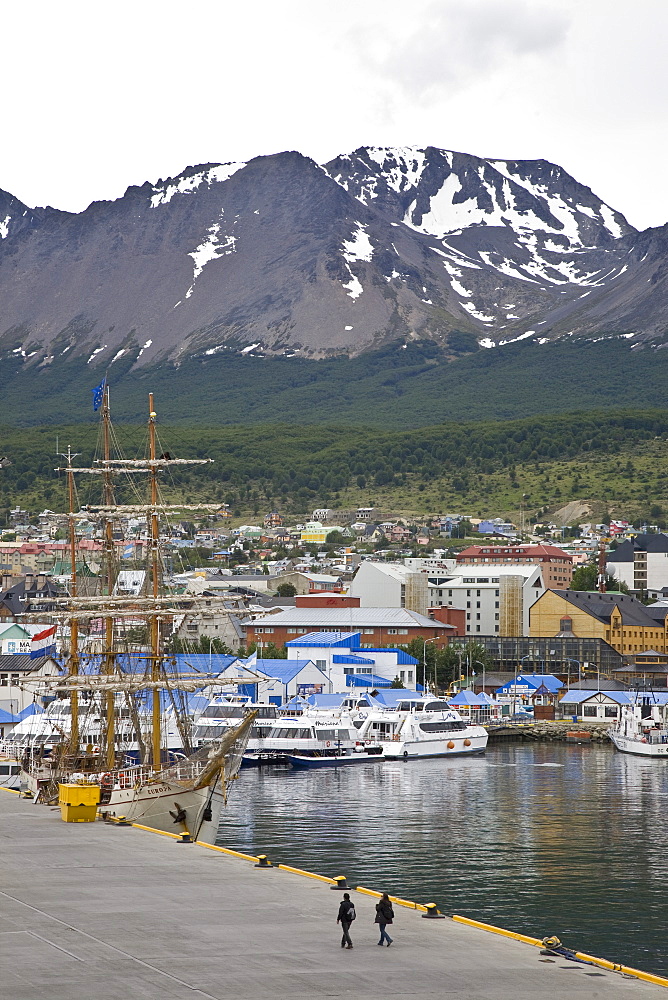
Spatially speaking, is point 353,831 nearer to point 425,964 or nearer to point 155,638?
point 155,638

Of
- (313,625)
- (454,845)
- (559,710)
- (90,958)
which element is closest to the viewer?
(90,958)

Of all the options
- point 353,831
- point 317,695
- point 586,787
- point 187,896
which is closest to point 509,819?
point 353,831

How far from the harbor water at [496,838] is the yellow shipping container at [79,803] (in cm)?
545

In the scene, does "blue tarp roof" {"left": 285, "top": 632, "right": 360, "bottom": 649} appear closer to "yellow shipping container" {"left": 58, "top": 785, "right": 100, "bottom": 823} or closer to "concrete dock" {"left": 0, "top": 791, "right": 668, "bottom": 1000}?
"yellow shipping container" {"left": 58, "top": 785, "right": 100, "bottom": 823}

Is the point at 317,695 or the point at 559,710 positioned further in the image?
the point at 559,710

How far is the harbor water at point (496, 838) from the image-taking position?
148 feet

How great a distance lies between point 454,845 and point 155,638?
15438mm

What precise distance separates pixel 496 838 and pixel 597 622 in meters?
89.1

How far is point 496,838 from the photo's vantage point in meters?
60.1

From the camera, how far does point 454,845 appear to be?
190ft

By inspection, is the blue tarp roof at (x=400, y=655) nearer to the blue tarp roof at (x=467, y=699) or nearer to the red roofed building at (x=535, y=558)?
the blue tarp roof at (x=467, y=699)

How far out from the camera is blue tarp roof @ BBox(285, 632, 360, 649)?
419 ft

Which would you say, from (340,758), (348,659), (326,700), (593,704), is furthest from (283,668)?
(340,758)

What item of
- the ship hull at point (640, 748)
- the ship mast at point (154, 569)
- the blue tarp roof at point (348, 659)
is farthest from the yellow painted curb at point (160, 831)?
the blue tarp roof at point (348, 659)
